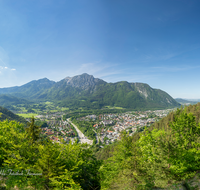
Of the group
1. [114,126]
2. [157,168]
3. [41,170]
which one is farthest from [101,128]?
[41,170]

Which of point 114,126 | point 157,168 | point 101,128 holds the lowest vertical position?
point 114,126

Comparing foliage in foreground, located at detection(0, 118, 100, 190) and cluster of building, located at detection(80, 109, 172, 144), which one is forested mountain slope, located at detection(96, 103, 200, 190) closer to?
foliage in foreground, located at detection(0, 118, 100, 190)

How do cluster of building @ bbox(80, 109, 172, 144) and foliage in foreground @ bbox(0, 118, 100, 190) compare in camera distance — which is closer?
foliage in foreground @ bbox(0, 118, 100, 190)

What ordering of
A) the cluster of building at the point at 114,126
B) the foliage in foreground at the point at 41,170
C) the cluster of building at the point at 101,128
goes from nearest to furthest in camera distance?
the foliage in foreground at the point at 41,170
the cluster of building at the point at 101,128
the cluster of building at the point at 114,126

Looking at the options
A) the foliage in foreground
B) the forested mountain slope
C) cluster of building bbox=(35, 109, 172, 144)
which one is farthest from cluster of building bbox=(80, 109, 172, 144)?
the foliage in foreground

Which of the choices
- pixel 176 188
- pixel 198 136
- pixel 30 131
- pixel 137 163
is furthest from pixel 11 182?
pixel 198 136

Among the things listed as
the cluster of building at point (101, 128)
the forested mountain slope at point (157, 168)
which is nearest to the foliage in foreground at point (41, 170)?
the forested mountain slope at point (157, 168)

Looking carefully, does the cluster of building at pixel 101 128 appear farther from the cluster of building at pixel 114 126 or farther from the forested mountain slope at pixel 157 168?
the forested mountain slope at pixel 157 168

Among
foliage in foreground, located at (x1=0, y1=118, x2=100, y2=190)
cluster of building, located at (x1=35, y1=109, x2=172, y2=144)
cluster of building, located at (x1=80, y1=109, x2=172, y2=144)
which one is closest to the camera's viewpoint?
foliage in foreground, located at (x1=0, y1=118, x2=100, y2=190)

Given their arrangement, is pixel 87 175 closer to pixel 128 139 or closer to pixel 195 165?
pixel 128 139

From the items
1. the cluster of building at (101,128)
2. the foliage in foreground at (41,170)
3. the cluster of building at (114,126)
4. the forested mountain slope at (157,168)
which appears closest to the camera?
the foliage in foreground at (41,170)

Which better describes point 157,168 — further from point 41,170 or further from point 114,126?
point 114,126
